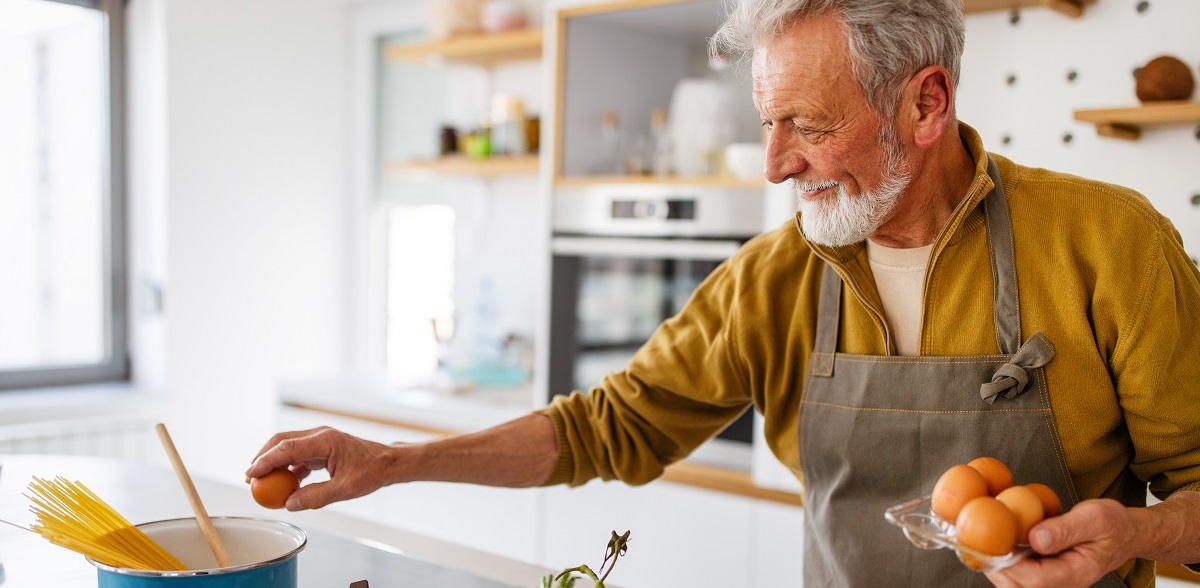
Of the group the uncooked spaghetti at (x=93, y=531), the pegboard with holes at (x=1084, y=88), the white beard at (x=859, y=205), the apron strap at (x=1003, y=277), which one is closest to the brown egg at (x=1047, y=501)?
A: the apron strap at (x=1003, y=277)

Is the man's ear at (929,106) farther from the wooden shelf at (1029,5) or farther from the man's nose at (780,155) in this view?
the wooden shelf at (1029,5)

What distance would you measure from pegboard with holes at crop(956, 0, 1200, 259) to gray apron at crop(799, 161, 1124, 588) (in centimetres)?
90

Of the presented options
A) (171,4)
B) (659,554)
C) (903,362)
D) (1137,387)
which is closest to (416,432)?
(659,554)

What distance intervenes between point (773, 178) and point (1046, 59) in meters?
1.13

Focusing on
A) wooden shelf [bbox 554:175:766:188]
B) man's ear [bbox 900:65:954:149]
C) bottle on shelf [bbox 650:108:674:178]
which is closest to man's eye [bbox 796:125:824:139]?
man's ear [bbox 900:65:954:149]

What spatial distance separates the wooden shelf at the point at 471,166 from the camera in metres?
3.22

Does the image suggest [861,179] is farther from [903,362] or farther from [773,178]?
[903,362]

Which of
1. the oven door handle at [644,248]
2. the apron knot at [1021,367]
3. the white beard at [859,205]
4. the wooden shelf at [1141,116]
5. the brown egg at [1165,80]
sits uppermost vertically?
the brown egg at [1165,80]

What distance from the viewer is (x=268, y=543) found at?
1.03 m

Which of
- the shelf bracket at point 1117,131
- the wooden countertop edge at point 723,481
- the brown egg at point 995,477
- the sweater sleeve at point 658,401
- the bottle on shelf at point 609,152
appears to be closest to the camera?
the brown egg at point 995,477

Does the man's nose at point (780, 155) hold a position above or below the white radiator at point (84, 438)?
above

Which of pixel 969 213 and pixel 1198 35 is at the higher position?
pixel 1198 35

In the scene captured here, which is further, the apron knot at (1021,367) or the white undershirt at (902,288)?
the white undershirt at (902,288)

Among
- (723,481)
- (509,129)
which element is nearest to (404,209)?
(509,129)
